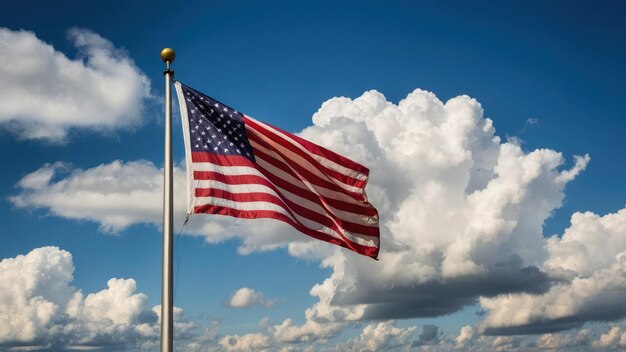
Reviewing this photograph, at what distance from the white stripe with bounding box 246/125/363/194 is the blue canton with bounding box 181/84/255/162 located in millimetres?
490

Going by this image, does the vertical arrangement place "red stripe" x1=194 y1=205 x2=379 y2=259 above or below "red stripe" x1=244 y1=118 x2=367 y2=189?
below

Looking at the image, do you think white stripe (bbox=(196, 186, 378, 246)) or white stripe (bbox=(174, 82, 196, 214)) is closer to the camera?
white stripe (bbox=(174, 82, 196, 214))

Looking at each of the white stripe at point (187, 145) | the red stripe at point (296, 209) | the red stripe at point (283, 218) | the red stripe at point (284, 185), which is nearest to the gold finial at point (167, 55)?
the white stripe at point (187, 145)

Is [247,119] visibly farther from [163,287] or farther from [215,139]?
[163,287]

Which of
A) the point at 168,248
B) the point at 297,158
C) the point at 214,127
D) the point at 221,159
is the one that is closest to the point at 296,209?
the point at 297,158

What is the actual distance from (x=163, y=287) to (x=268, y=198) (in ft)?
18.7

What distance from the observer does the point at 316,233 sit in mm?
25328

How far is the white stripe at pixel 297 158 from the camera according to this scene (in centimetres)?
2497

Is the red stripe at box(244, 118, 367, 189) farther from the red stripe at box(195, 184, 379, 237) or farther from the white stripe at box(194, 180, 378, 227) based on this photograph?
the red stripe at box(195, 184, 379, 237)

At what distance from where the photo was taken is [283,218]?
928 inches

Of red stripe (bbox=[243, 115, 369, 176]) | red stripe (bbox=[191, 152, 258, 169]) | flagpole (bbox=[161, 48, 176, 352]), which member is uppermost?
red stripe (bbox=[243, 115, 369, 176])

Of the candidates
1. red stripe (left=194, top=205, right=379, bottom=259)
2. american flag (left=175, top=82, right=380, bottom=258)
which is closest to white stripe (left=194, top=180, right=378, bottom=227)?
american flag (left=175, top=82, right=380, bottom=258)

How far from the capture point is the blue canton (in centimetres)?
2308

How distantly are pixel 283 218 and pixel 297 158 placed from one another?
10.3ft
